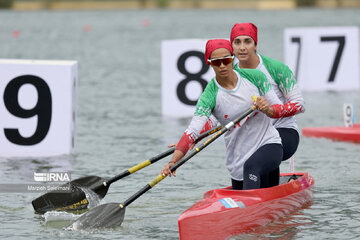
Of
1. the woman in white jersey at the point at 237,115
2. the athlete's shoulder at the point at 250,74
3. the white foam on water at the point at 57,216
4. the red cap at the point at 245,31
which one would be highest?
the red cap at the point at 245,31

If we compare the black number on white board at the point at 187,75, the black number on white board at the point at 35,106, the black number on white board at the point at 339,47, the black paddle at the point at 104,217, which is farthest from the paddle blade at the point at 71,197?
the black number on white board at the point at 339,47

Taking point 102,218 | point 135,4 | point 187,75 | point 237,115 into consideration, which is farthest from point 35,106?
point 135,4

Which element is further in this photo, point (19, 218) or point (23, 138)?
point (23, 138)

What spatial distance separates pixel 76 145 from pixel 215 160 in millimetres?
2516

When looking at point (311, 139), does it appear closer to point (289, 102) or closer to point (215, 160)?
point (215, 160)

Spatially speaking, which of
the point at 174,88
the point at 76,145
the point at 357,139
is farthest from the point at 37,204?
the point at 174,88

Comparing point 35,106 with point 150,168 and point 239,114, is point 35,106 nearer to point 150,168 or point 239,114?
point 150,168

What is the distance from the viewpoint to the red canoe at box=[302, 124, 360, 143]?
14.1 meters

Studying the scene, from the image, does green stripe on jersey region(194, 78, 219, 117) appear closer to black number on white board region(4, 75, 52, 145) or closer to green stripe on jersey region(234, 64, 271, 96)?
green stripe on jersey region(234, 64, 271, 96)

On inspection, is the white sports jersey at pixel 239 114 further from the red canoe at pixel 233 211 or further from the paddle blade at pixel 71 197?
the paddle blade at pixel 71 197

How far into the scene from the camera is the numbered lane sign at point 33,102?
41.7 ft

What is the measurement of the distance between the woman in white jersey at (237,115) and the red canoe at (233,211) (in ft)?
0.59

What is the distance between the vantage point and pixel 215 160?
1323cm

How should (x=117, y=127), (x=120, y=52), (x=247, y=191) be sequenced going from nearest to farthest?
(x=247, y=191) < (x=117, y=127) < (x=120, y=52)
